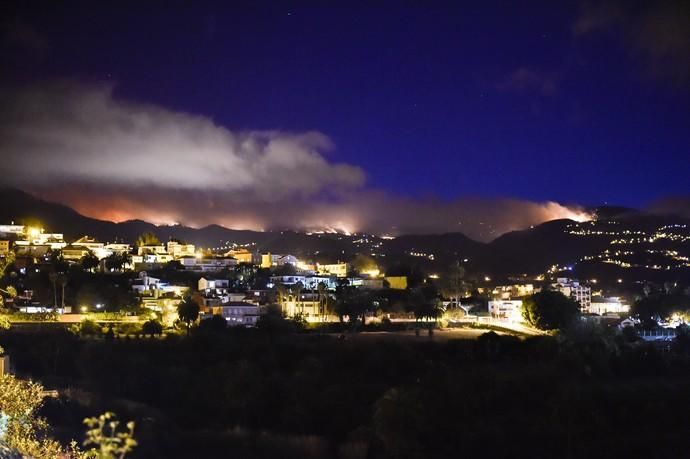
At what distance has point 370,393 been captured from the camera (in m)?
19.8

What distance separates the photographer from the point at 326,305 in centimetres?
3028

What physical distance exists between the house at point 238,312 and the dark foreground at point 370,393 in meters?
3.64

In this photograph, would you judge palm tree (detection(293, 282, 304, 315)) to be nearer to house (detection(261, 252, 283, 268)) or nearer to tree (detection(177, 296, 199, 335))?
tree (detection(177, 296, 199, 335))

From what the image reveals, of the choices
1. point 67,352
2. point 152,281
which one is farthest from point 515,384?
point 152,281

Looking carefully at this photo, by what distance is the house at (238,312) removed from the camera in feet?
93.6

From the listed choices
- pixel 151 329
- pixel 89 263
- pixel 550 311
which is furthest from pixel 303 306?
pixel 89 263

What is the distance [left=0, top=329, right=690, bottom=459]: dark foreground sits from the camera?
1664cm

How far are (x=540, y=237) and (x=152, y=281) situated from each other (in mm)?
55527

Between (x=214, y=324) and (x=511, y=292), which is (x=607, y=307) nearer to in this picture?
(x=511, y=292)

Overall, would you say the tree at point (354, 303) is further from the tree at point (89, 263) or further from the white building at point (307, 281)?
the tree at point (89, 263)

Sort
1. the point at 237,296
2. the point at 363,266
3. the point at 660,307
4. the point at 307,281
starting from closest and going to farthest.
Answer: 1. the point at 237,296
2. the point at 660,307
3. the point at 307,281
4. the point at 363,266

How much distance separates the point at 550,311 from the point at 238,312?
12.9 meters

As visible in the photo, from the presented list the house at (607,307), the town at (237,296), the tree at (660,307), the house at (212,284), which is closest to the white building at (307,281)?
the town at (237,296)

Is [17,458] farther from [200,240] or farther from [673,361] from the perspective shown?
[200,240]
